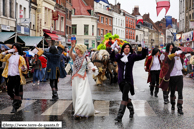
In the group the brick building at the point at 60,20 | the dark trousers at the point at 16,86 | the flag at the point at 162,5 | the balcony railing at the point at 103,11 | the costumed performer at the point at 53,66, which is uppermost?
the balcony railing at the point at 103,11

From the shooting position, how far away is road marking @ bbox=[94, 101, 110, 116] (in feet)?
26.5

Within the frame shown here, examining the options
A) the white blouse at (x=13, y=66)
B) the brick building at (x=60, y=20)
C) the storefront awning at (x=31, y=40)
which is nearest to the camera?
the white blouse at (x=13, y=66)

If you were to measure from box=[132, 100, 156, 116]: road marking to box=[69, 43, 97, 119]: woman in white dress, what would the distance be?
1.41 metres

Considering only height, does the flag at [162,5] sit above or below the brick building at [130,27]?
below

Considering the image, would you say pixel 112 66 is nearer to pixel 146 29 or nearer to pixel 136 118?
pixel 136 118

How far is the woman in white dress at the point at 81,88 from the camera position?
7406mm

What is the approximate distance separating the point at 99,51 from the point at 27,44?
752 cm

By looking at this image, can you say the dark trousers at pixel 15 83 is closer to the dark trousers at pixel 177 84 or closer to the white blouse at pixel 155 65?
the dark trousers at pixel 177 84

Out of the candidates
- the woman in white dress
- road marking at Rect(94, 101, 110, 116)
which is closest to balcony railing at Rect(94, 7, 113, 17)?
road marking at Rect(94, 101, 110, 116)

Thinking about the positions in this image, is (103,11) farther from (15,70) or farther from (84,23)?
(15,70)

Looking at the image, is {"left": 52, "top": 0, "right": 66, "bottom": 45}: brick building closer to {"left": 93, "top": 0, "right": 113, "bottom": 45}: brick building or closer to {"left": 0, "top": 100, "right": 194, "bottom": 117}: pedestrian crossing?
{"left": 93, "top": 0, "right": 113, "bottom": 45}: brick building

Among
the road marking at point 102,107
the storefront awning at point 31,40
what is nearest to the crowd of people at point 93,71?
the road marking at point 102,107

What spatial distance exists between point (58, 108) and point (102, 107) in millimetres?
1267

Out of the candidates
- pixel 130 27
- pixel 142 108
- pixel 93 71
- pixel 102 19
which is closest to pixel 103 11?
pixel 102 19
